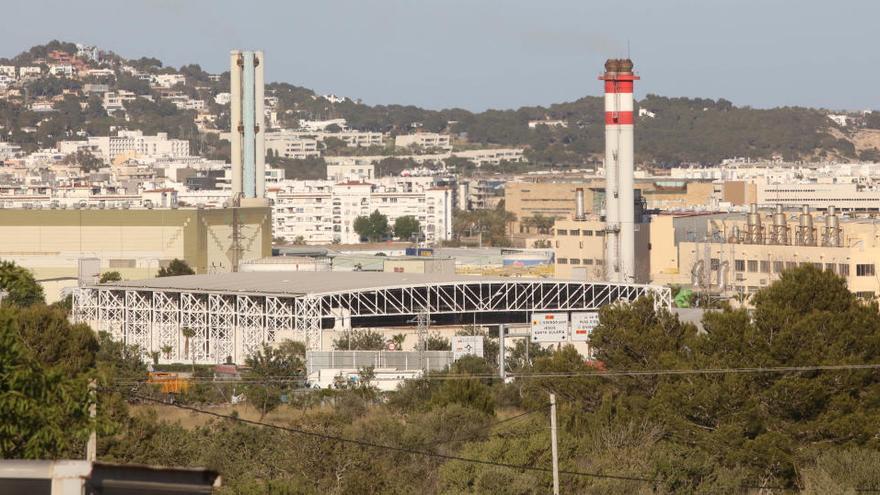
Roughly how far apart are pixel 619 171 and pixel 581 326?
27423mm

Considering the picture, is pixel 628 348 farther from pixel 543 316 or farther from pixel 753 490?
pixel 543 316

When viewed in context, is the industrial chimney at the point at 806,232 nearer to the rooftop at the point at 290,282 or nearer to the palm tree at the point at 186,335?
the rooftop at the point at 290,282

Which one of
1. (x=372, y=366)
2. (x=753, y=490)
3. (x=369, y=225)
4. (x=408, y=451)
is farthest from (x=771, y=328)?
(x=369, y=225)

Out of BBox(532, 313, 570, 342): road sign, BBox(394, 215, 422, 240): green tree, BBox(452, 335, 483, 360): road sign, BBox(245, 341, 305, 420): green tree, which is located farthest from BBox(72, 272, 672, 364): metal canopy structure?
BBox(394, 215, 422, 240): green tree

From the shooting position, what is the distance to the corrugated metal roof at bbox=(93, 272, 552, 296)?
6131 centimetres

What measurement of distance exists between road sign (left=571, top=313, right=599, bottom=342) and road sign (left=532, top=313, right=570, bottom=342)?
0.92 feet

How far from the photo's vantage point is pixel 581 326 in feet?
182

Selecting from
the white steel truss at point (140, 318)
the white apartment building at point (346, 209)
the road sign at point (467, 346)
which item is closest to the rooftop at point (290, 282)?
the white steel truss at point (140, 318)

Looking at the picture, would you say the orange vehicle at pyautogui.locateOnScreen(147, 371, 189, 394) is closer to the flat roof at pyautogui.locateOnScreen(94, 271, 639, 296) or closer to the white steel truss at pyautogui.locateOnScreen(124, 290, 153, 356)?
Result: the flat roof at pyautogui.locateOnScreen(94, 271, 639, 296)

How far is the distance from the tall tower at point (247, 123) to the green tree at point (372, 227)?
1948 inches

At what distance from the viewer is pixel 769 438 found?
31422mm

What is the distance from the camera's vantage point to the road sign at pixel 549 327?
5500 centimetres

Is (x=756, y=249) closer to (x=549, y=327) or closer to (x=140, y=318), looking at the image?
(x=140, y=318)

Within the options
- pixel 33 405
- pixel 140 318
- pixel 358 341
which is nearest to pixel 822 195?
pixel 140 318
